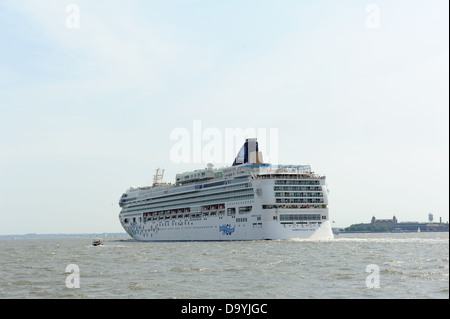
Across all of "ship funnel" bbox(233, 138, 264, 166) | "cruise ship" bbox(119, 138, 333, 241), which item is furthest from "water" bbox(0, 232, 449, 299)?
"ship funnel" bbox(233, 138, 264, 166)

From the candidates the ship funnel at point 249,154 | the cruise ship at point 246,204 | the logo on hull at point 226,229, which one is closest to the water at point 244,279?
the cruise ship at point 246,204

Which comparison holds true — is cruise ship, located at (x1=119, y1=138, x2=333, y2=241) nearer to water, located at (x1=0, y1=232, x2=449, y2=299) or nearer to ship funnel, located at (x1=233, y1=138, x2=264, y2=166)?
ship funnel, located at (x1=233, y1=138, x2=264, y2=166)

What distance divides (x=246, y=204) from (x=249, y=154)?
17959 mm

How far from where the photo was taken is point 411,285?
3056 centimetres

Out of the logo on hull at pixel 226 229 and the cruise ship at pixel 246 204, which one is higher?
the cruise ship at pixel 246 204

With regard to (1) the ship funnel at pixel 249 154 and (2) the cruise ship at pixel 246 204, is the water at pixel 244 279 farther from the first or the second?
(1) the ship funnel at pixel 249 154

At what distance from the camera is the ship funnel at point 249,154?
335 feet

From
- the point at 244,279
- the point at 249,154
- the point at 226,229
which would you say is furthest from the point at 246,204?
the point at 244,279

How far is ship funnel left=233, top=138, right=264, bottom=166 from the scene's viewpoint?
102125 millimetres

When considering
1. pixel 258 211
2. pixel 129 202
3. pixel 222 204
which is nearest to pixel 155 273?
pixel 258 211

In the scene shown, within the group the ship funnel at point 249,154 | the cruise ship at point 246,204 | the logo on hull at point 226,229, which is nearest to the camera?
the cruise ship at point 246,204

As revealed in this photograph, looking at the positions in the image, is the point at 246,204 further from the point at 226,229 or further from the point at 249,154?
the point at 249,154

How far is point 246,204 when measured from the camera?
286ft

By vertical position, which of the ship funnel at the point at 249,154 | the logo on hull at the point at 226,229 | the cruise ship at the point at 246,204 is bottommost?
the logo on hull at the point at 226,229
